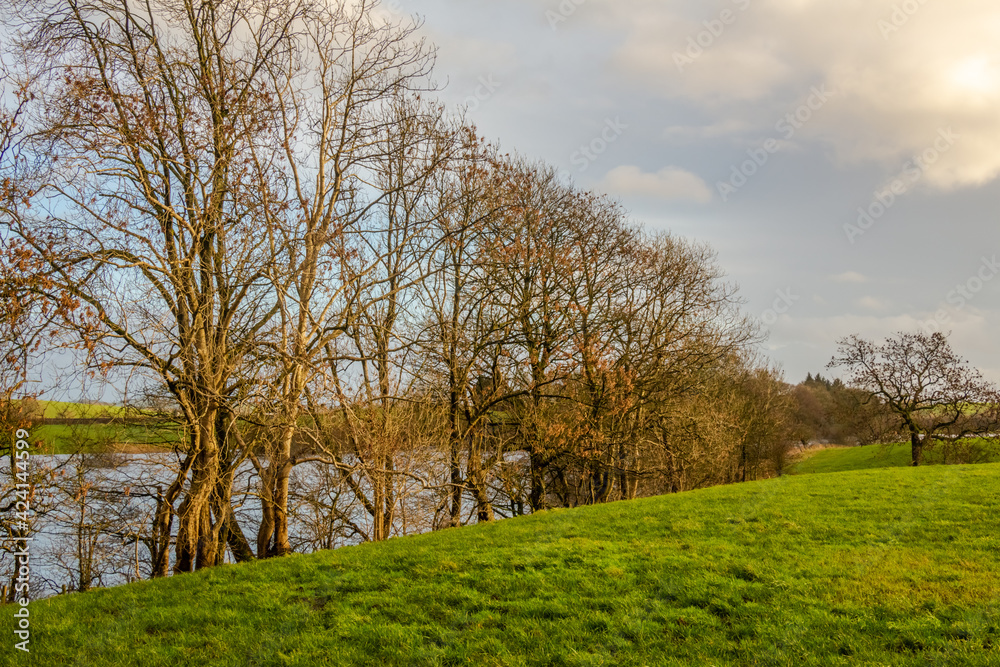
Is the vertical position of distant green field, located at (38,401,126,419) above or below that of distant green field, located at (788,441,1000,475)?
above

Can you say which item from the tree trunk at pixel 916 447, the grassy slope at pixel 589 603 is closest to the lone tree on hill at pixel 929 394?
the tree trunk at pixel 916 447

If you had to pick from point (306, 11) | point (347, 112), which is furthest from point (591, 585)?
point (306, 11)

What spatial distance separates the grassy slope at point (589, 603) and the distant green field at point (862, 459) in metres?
26.4

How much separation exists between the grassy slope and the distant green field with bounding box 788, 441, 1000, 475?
26353 mm

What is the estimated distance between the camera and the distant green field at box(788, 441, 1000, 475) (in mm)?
33622

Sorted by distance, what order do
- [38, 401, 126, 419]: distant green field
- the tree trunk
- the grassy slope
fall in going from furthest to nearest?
the tree trunk → [38, 401, 126, 419]: distant green field → the grassy slope

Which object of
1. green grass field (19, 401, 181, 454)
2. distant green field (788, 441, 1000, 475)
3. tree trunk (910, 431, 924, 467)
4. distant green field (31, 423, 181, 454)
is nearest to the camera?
green grass field (19, 401, 181, 454)

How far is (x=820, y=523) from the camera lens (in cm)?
1030

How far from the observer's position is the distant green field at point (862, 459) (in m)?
33.6

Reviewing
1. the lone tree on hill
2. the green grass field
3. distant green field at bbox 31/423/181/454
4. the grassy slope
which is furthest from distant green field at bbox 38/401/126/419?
the lone tree on hill

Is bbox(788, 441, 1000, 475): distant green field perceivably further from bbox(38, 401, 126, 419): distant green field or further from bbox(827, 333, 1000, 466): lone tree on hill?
bbox(38, 401, 126, 419): distant green field

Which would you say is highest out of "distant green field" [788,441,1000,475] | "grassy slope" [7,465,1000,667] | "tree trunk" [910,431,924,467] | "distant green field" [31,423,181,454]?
"distant green field" [31,423,181,454]

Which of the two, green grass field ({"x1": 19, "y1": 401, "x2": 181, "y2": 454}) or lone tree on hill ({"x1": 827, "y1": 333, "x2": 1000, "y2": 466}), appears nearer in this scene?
green grass field ({"x1": 19, "y1": 401, "x2": 181, "y2": 454})

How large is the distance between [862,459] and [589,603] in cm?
3758
